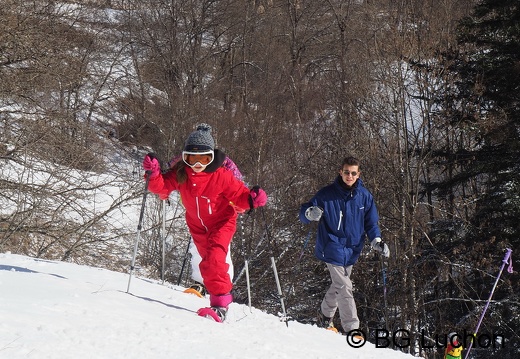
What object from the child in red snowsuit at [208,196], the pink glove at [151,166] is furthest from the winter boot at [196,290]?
the pink glove at [151,166]

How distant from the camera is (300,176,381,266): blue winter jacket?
640 centimetres

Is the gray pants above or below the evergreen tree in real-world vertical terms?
below

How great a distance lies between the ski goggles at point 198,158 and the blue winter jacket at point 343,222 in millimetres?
1407

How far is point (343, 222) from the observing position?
6.43 metres

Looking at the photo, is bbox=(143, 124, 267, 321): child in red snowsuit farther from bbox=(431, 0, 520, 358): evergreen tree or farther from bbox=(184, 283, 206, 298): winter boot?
bbox=(431, 0, 520, 358): evergreen tree

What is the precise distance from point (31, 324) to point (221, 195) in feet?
8.06

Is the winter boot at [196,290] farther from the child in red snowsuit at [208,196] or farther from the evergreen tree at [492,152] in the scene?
the evergreen tree at [492,152]

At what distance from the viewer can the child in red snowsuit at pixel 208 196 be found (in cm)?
527

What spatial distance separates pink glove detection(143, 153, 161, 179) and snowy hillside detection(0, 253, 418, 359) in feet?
3.35

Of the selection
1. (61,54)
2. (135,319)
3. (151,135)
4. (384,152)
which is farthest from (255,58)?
(135,319)

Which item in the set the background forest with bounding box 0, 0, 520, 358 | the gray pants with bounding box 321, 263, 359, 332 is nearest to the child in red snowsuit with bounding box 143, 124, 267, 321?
the gray pants with bounding box 321, 263, 359, 332

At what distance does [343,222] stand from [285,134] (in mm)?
15532

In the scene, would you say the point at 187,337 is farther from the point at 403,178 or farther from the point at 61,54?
the point at 403,178

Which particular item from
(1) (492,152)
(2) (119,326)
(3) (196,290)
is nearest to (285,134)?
(1) (492,152)
